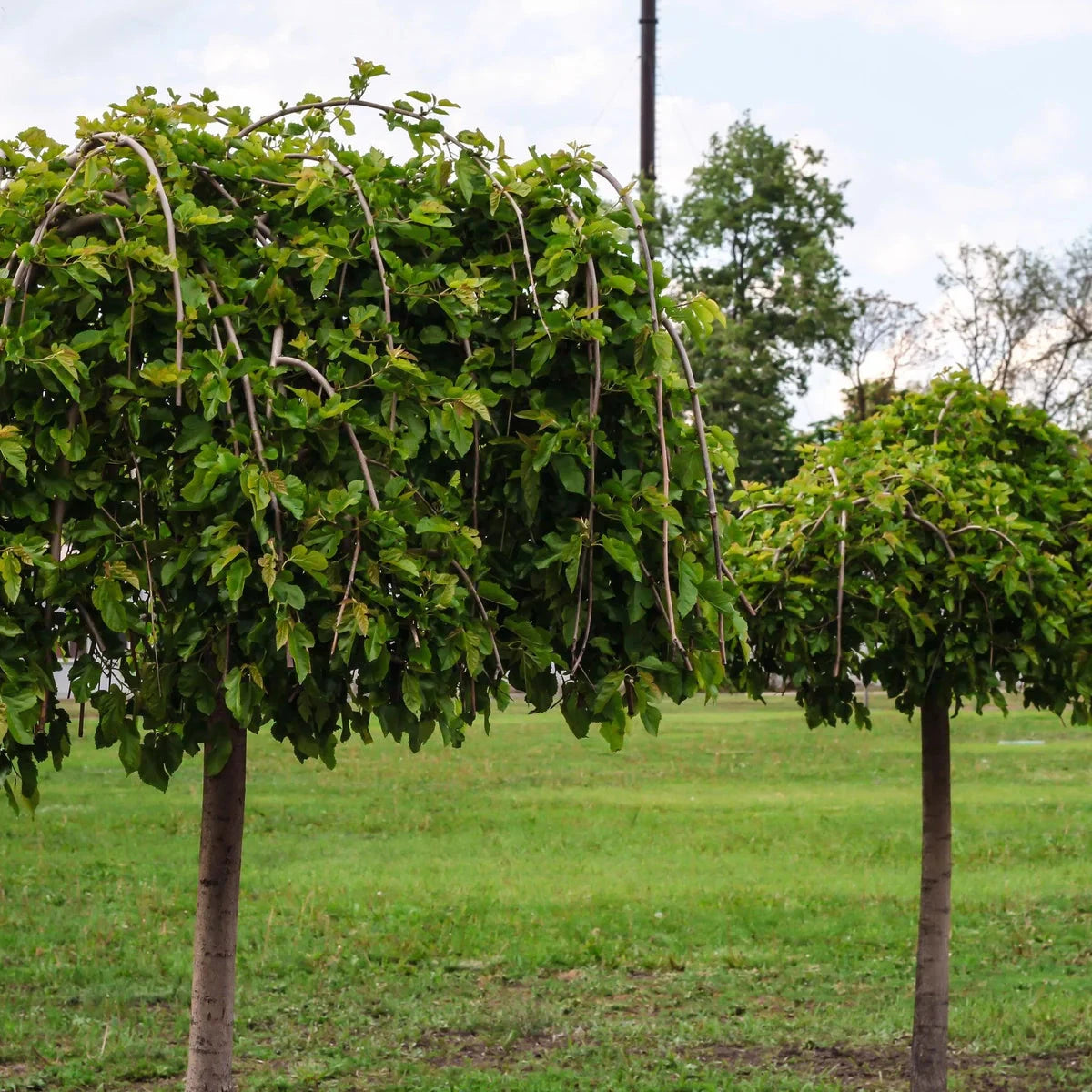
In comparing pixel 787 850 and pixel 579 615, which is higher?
pixel 579 615

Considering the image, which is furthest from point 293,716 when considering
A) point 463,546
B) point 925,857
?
point 925,857

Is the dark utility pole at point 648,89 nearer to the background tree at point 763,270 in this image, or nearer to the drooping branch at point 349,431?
the background tree at point 763,270

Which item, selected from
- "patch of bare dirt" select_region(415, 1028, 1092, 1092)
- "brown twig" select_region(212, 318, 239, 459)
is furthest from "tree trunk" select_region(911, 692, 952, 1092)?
"brown twig" select_region(212, 318, 239, 459)

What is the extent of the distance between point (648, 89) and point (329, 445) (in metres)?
24.5

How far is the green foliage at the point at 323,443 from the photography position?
303 centimetres

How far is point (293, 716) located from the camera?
128 inches

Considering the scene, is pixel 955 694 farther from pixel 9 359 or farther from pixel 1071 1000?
pixel 9 359

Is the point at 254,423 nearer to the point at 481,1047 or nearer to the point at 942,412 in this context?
the point at 942,412

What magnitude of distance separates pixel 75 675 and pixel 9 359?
697 mm

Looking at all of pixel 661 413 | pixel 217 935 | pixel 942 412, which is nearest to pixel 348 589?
pixel 661 413

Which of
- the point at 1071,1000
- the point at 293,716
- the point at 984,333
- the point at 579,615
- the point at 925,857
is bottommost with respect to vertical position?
the point at 1071,1000

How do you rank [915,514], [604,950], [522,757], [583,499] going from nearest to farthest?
1. [583,499]
2. [915,514]
3. [604,950]
4. [522,757]

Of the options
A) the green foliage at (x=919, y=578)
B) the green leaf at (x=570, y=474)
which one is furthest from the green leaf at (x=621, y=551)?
the green foliage at (x=919, y=578)

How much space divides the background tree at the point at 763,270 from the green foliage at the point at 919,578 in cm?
2784
